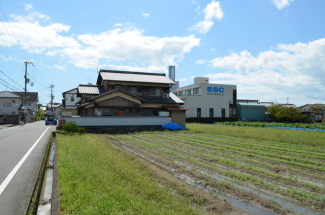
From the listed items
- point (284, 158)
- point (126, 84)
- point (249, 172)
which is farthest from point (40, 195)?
point (126, 84)

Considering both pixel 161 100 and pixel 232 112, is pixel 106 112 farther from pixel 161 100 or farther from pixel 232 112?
pixel 232 112

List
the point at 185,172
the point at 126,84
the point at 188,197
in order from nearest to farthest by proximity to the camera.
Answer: the point at 188,197, the point at 185,172, the point at 126,84

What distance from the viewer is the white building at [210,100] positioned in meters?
47.5

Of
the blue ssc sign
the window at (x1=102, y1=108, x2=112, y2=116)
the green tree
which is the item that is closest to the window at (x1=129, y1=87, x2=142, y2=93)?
the window at (x1=102, y1=108, x2=112, y2=116)

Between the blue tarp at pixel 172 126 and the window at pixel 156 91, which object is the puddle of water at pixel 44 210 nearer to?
the blue tarp at pixel 172 126

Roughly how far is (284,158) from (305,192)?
4483mm

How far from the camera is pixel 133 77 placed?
1222 inches

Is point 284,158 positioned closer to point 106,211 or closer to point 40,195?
point 106,211

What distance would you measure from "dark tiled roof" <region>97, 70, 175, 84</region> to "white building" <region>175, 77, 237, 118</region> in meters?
15.5

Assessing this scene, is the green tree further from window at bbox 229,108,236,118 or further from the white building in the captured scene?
the white building

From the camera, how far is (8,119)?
41.4 meters

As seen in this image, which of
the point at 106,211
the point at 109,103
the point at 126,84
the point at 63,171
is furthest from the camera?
the point at 126,84

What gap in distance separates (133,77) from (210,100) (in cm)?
2246

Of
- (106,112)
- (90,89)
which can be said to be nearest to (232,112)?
(90,89)
